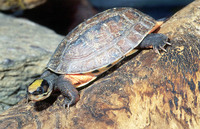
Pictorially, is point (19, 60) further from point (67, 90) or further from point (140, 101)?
point (140, 101)

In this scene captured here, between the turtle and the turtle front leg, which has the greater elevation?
the turtle

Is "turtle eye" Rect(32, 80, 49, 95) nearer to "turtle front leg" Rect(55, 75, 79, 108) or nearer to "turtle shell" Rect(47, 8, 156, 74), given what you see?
"turtle front leg" Rect(55, 75, 79, 108)

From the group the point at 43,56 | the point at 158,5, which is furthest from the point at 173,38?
the point at 43,56

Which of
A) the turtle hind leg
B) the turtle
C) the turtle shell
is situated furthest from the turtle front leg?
the turtle hind leg

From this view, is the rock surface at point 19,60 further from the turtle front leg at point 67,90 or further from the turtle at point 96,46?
the turtle front leg at point 67,90

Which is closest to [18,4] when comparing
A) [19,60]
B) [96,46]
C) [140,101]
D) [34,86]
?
[19,60]

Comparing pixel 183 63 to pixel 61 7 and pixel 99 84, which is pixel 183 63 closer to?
pixel 99 84
